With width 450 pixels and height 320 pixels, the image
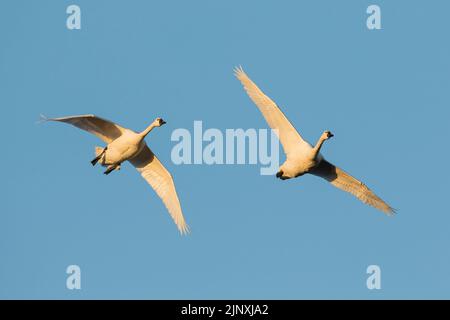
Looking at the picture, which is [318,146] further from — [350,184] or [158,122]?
[158,122]

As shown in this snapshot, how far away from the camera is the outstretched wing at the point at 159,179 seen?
1496 inches

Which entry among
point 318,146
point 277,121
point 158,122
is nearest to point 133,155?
point 158,122

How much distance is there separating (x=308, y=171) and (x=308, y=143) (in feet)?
3.11

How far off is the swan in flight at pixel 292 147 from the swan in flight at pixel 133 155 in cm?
270

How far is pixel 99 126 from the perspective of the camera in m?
37.0

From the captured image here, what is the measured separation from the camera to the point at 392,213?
38.2 m

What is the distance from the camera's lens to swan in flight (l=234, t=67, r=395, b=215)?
120 ft

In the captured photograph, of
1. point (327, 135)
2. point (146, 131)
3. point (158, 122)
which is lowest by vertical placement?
point (327, 135)

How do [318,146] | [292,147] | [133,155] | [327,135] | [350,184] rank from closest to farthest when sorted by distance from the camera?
1. [318,146]
2. [327,135]
3. [292,147]
4. [133,155]
5. [350,184]

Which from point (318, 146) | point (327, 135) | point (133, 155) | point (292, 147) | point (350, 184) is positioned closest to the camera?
point (318, 146)

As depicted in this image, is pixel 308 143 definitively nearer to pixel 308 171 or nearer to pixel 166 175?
pixel 308 171

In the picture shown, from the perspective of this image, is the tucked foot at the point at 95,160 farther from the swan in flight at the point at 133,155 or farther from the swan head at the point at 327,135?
the swan head at the point at 327,135

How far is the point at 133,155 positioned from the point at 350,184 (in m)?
5.92
